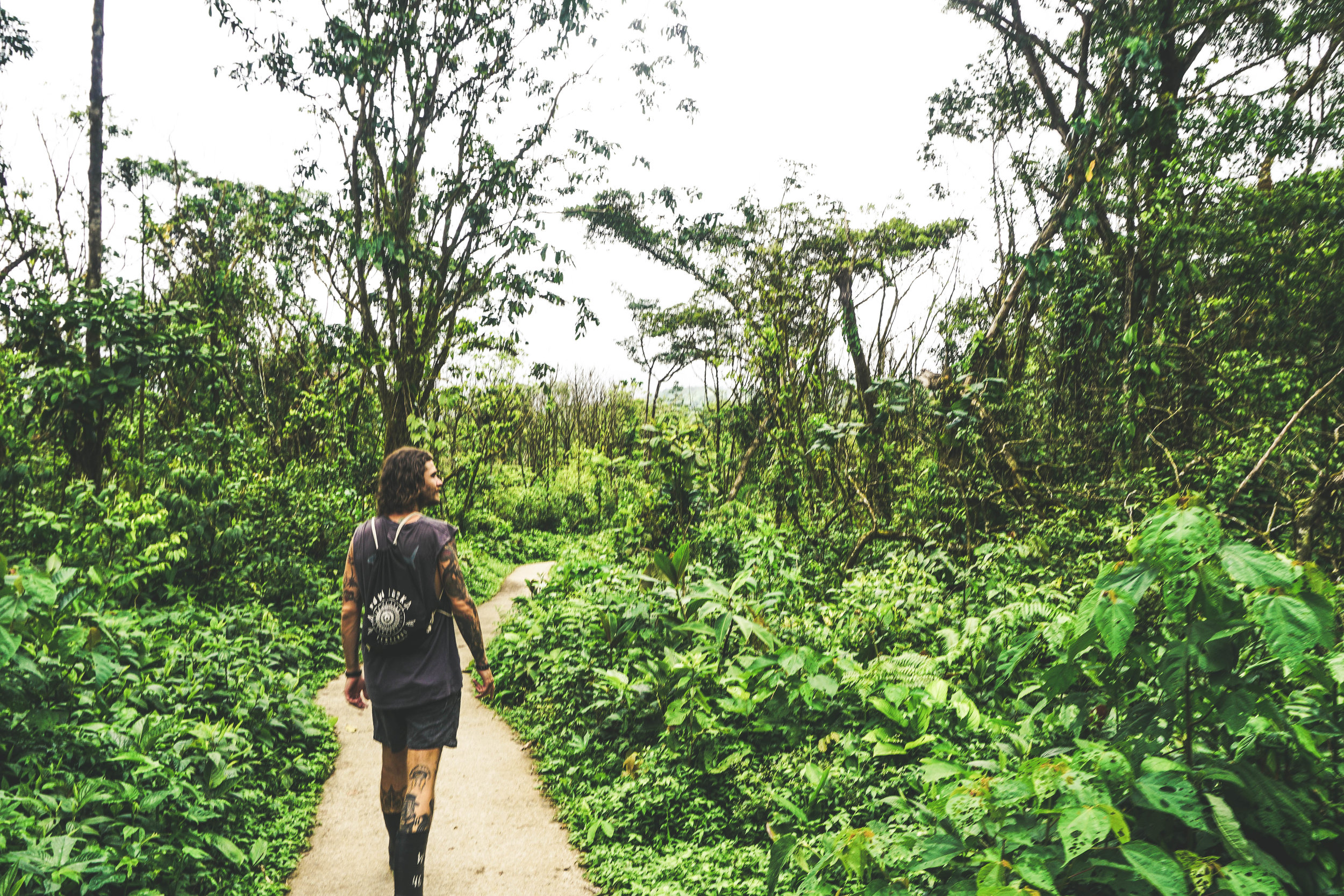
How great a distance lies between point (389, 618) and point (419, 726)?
1.37 ft

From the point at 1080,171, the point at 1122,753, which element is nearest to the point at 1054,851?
the point at 1122,753

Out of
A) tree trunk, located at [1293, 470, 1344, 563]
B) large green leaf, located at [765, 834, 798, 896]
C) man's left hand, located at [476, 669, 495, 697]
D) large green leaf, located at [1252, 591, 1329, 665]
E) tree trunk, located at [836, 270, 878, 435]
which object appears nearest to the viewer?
large green leaf, located at [1252, 591, 1329, 665]

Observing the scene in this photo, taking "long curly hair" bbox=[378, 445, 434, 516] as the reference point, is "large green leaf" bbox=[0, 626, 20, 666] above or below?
below

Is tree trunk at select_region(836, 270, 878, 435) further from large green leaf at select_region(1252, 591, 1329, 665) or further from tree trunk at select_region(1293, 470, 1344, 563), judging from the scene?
large green leaf at select_region(1252, 591, 1329, 665)

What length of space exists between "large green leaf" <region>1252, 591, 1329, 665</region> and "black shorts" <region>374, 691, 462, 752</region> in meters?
→ 2.46

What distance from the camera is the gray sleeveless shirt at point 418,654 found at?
271 cm

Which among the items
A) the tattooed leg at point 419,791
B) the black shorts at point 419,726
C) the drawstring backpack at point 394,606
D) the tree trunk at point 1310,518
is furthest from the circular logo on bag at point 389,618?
the tree trunk at point 1310,518

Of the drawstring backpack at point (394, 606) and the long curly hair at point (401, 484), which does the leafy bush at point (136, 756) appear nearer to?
the drawstring backpack at point (394, 606)

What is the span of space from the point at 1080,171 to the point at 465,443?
7.89m

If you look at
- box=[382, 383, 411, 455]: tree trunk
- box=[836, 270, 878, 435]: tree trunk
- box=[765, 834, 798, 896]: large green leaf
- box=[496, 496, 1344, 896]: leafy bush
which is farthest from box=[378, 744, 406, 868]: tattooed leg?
box=[382, 383, 411, 455]: tree trunk

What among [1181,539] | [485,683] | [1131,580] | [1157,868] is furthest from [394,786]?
[1181,539]

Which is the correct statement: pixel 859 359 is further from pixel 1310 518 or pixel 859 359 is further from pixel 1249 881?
pixel 1249 881

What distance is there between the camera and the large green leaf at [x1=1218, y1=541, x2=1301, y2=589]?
1564mm

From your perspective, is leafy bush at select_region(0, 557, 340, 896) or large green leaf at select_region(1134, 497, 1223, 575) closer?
large green leaf at select_region(1134, 497, 1223, 575)
